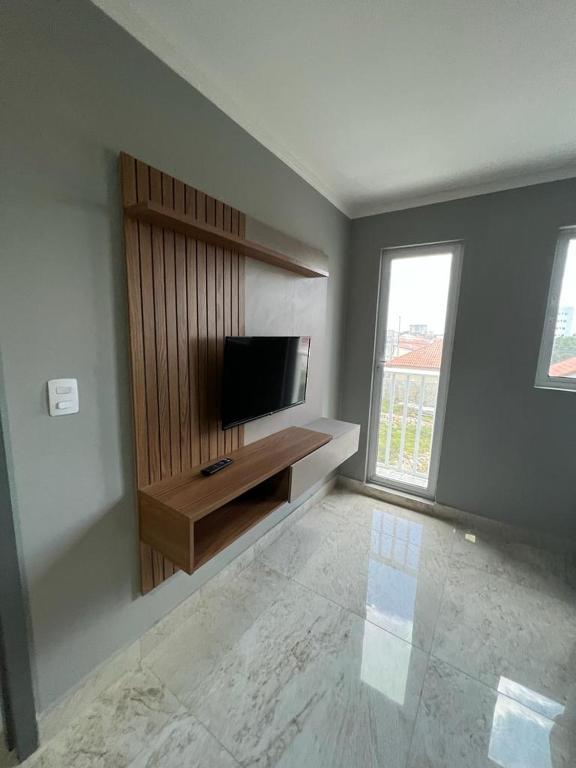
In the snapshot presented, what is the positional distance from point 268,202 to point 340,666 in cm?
239

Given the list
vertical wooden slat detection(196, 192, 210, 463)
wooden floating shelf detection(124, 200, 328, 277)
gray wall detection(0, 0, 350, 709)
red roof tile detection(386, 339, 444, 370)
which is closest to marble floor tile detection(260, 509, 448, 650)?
gray wall detection(0, 0, 350, 709)

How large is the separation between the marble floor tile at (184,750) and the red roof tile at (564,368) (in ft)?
8.84

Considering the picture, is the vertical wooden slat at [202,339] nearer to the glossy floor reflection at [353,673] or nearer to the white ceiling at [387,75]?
the white ceiling at [387,75]

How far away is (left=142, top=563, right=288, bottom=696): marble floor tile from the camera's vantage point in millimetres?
1325

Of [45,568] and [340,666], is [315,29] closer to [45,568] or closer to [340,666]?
[45,568]

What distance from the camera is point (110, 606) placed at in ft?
4.08

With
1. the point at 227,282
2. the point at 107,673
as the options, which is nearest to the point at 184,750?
the point at 107,673

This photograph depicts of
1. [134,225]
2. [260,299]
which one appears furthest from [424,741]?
[134,225]

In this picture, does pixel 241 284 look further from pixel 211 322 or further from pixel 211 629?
pixel 211 629

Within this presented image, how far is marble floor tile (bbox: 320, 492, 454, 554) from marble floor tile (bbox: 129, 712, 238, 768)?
161 centimetres

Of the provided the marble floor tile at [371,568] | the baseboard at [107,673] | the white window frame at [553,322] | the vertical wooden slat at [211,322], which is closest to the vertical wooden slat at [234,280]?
the vertical wooden slat at [211,322]

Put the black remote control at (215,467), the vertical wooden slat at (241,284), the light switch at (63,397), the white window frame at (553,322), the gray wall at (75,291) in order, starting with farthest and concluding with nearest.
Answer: the white window frame at (553,322)
the vertical wooden slat at (241,284)
the black remote control at (215,467)
the light switch at (63,397)
the gray wall at (75,291)

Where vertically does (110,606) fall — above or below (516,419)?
below

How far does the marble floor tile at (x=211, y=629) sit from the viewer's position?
133 cm
